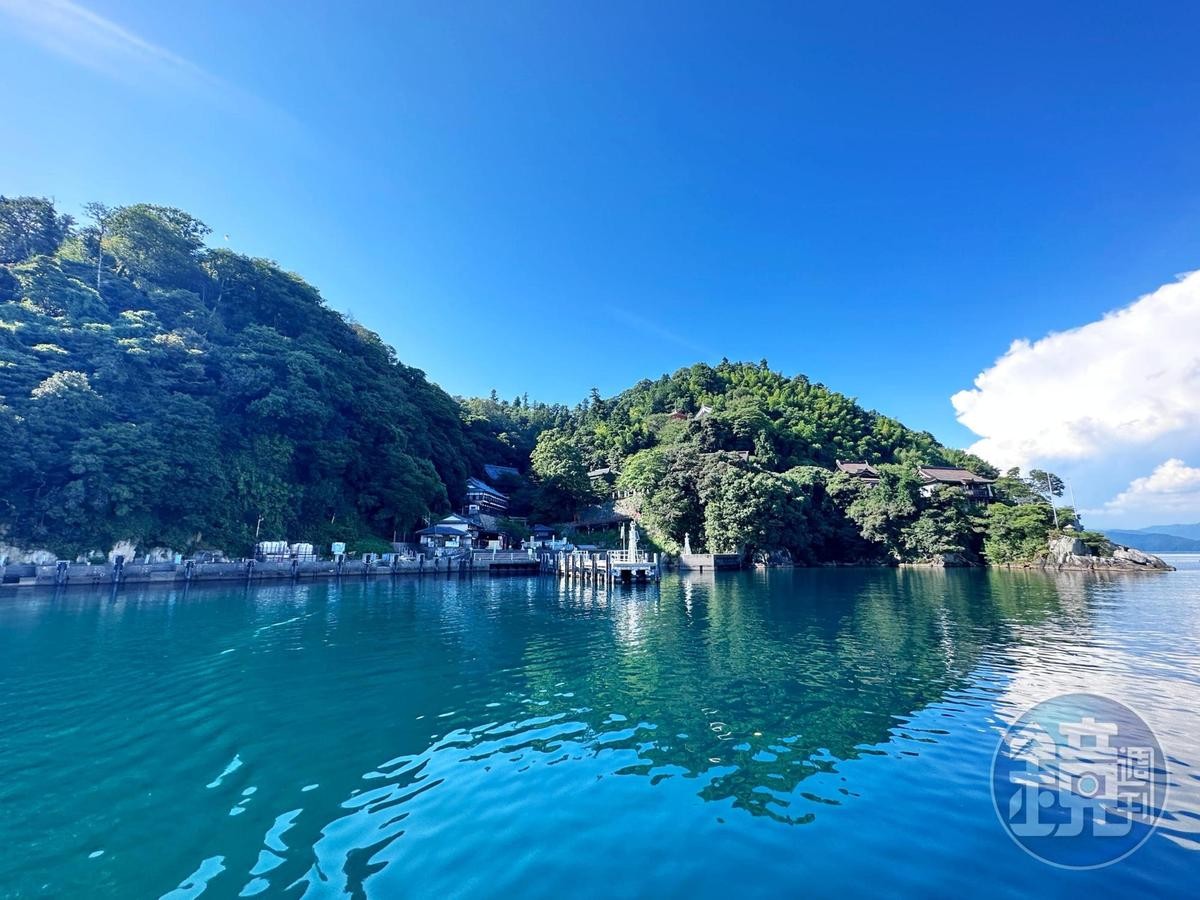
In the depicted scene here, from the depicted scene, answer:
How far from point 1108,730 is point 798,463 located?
182ft

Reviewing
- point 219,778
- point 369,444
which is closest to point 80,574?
point 369,444

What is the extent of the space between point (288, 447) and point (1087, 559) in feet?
218

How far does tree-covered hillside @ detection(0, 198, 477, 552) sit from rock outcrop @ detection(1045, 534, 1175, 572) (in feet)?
182

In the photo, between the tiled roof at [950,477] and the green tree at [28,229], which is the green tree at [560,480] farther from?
the green tree at [28,229]

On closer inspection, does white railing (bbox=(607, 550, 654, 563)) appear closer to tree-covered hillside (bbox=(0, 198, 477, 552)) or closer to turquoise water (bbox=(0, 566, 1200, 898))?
turquoise water (bbox=(0, 566, 1200, 898))

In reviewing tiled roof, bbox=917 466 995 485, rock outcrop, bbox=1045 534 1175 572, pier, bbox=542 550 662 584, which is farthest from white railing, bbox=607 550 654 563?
rock outcrop, bbox=1045 534 1175 572

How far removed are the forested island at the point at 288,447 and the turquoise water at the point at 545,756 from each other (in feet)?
48.1

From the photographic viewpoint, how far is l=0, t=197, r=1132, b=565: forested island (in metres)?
27.0

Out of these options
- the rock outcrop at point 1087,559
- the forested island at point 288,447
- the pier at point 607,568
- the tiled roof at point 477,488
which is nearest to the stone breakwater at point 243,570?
the forested island at point 288,447

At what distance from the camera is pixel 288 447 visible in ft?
122

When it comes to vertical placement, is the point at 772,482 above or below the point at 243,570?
above

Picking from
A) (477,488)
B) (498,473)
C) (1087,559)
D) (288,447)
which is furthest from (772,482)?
(288,447)

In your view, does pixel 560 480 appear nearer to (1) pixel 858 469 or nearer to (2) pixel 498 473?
(2) pixel 498 473

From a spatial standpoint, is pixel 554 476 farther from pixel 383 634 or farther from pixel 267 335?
pixel 383 634
